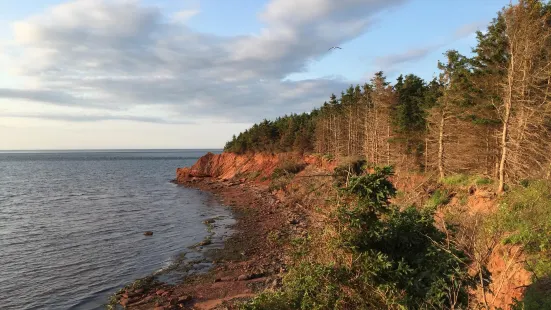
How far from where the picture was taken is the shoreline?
18312mm

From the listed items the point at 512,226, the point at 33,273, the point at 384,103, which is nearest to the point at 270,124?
the point at 384,103

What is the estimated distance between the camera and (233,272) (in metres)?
22.5

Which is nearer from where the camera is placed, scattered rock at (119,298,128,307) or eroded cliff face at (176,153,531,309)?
scattered rock at (119,298,128,307)

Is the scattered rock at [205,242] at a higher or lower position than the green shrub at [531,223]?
lower

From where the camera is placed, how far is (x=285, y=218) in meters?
37.9

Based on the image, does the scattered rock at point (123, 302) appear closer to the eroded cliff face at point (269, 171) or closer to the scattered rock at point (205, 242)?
the scattered rock at point (205, 242)

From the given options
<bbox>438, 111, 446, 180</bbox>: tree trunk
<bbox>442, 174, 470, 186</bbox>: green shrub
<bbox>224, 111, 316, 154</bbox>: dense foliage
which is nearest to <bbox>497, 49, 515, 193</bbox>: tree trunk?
<bbox>442, 174, 470, 186</bbox>: green shrub

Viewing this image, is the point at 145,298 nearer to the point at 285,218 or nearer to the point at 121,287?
the point at 121,287

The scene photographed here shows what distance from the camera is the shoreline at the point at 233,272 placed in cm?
1831

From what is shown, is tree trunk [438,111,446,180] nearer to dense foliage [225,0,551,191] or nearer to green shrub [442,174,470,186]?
dense foliage [225,0,551,191]

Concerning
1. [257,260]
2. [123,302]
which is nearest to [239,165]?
[257,260]

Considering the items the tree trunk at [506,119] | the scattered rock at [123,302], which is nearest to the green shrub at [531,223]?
the tree trunk at [506,119]

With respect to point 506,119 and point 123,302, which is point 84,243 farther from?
point 506,119

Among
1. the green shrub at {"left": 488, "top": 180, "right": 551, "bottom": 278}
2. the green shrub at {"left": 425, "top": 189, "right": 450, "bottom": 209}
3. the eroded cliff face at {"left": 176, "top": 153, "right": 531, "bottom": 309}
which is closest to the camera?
the green shrub at {"left": 488, "top": 180, "right": 551, "bottom": 278}
